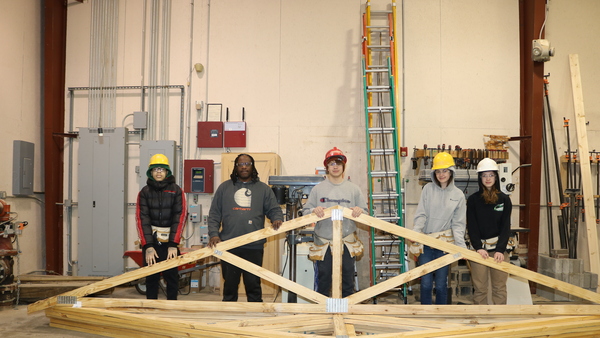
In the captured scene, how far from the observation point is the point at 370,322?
3.99 m

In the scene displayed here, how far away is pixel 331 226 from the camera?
4246mm

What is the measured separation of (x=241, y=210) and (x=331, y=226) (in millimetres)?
960

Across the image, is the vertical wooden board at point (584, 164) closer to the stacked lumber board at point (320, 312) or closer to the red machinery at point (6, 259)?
the stacked lumber board at point (320, 312)

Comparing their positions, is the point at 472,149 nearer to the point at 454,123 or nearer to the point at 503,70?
the point at 454,123

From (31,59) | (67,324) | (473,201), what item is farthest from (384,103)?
(31,59)

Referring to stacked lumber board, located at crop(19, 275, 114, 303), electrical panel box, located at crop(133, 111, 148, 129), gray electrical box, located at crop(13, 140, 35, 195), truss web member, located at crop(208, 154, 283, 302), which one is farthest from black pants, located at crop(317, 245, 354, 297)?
gray electrical box, located at crop(13, 140, 35, 195)

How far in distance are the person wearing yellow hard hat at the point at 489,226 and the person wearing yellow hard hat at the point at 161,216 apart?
3110 mm

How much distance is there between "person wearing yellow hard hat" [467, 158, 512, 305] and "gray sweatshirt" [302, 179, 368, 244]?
1.21 metres

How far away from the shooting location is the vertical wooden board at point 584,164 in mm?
6449

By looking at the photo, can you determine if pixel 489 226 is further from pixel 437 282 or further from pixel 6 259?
pixel 6 259

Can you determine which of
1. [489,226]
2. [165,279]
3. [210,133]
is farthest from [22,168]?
[489,226]

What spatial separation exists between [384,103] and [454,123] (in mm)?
1194

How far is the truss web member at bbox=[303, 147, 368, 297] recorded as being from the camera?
14.0 ft

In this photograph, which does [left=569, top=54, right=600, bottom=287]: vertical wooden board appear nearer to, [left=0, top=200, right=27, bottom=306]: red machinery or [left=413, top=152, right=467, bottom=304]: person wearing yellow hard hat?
[left=413, top=152, right=467, bottom=304]: person wearing yellow hard hat
